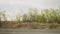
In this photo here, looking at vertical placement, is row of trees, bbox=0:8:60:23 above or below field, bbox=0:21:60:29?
above

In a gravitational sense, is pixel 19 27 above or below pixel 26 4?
below

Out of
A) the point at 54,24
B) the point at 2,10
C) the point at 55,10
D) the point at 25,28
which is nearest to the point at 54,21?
the point at 54,24

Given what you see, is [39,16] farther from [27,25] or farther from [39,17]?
[27,25]

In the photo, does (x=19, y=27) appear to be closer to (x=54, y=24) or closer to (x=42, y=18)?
(x=42, y=18)

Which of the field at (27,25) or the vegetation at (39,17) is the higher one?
the vegetation at (39,17)

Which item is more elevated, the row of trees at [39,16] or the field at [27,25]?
the row of trees at [39,16]

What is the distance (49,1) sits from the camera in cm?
165

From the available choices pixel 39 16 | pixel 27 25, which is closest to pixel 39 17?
pixel 39 16

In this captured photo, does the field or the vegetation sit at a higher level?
the vegetation

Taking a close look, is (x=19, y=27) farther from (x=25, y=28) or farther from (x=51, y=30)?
(x=51, y=30)

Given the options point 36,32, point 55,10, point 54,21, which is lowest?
point 36,32

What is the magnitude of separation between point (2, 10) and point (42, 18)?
20.5 inches

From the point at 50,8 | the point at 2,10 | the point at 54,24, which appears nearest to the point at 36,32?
the point at 54,24

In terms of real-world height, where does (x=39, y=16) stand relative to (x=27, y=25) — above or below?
above
